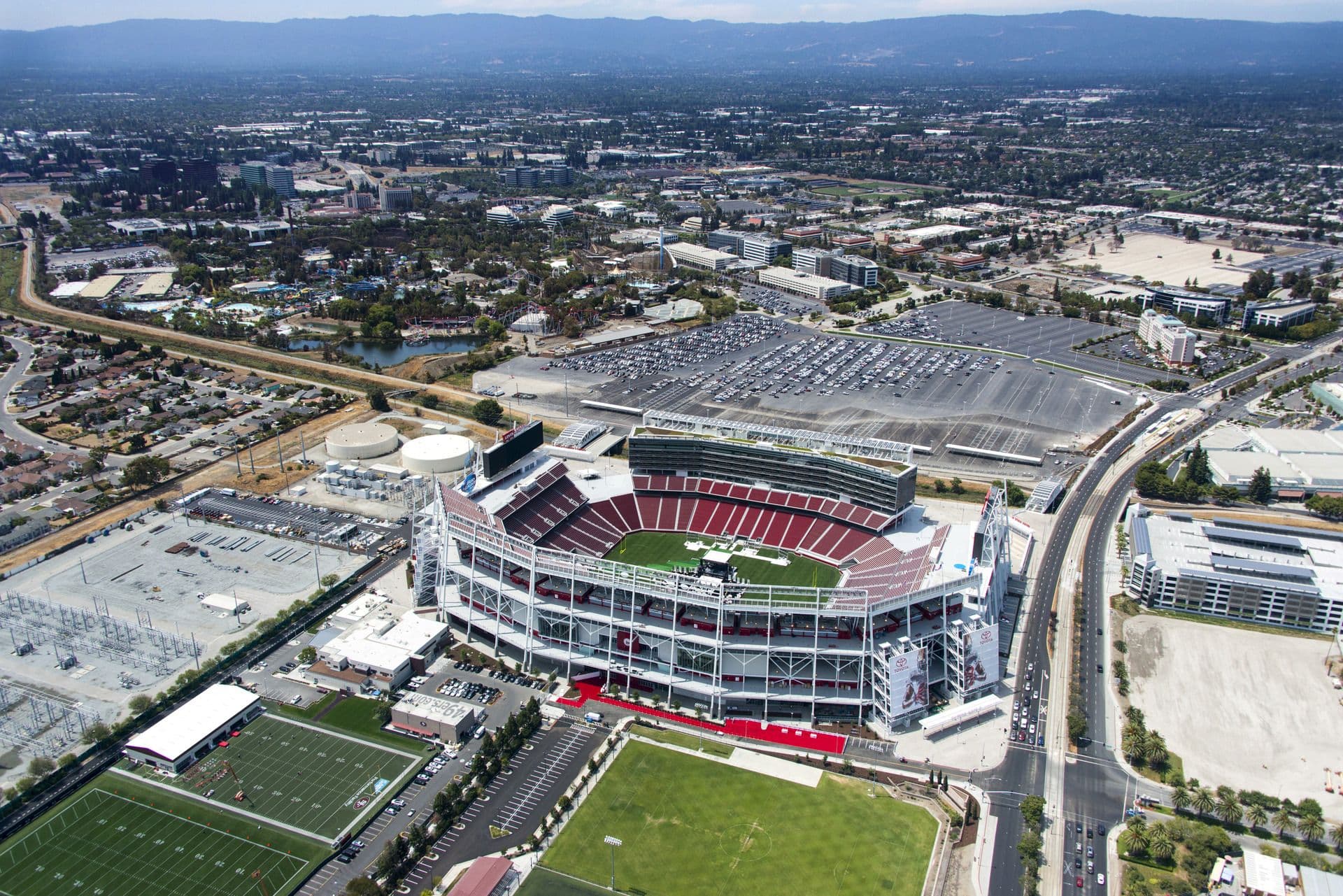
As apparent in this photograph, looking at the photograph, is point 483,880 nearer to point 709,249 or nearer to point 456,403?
point 456,403

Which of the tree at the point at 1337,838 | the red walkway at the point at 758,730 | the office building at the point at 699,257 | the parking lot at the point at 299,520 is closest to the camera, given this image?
the tree at the point at 1337,838

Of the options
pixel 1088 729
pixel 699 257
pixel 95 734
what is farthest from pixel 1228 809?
pixel 699 257

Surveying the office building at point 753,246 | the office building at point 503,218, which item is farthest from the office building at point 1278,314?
the office building at point 503,218

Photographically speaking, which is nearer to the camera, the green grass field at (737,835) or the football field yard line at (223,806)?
the green grass field at (737,835)

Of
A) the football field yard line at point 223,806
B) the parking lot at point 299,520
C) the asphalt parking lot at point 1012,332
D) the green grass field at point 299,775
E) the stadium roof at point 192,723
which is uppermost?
the asphalt parking lot at point 1012,332

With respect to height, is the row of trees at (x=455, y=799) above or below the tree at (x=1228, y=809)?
below

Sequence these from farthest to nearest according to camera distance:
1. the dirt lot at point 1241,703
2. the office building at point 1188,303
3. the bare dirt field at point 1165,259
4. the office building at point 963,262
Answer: the office building at point 963,262, the bare dirt field at point 1165,259, the office building at point 1188,303, the dirt lot at point 1241,703

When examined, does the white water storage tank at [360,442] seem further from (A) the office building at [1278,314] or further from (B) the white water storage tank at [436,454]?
(A) the office building at [1278,314]

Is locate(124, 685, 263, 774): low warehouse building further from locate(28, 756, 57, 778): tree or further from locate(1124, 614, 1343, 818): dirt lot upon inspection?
locate(1124, 614, 1343, 818): dirt lot
